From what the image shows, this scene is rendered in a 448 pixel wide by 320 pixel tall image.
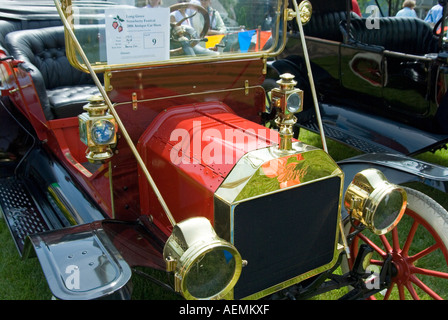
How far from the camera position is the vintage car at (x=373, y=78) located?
361 cm

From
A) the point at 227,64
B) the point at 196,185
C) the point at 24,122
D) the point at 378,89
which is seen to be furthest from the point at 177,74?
the point at 378,89

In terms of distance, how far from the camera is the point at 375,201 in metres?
1.88

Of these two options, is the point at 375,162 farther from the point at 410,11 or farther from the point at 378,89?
the point at 410,11

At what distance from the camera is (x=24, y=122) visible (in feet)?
11.7

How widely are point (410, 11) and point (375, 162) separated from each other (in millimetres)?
4492

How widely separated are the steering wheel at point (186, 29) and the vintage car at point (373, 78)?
76.1 inches

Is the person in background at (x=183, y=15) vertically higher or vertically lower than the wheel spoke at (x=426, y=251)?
higher

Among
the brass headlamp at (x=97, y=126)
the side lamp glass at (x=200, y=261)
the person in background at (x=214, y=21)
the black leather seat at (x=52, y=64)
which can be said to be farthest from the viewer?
the black leather seat at (x=52, y=64)

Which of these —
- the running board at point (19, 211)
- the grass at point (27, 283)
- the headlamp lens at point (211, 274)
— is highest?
the headlamp lens at point (211, 274)

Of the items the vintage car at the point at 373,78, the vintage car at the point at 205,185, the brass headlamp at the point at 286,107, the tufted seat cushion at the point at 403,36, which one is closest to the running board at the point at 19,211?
the vintage car at the point at 205,185

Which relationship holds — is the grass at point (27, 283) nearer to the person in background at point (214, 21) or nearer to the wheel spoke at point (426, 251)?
the wheel spoke at point (426, 251)

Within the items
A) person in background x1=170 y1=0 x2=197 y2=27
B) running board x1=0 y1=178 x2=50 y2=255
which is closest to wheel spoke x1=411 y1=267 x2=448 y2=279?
person in background x1=170 y1=0 x2=197 y2=27

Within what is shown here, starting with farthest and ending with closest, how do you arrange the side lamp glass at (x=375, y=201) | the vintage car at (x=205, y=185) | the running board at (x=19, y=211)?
the running board at (x=19, y=211) → the side lamp glass at (x=375, y=201) → the vintage car at (x=205, y=185)

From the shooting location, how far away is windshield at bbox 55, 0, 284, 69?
196cm
